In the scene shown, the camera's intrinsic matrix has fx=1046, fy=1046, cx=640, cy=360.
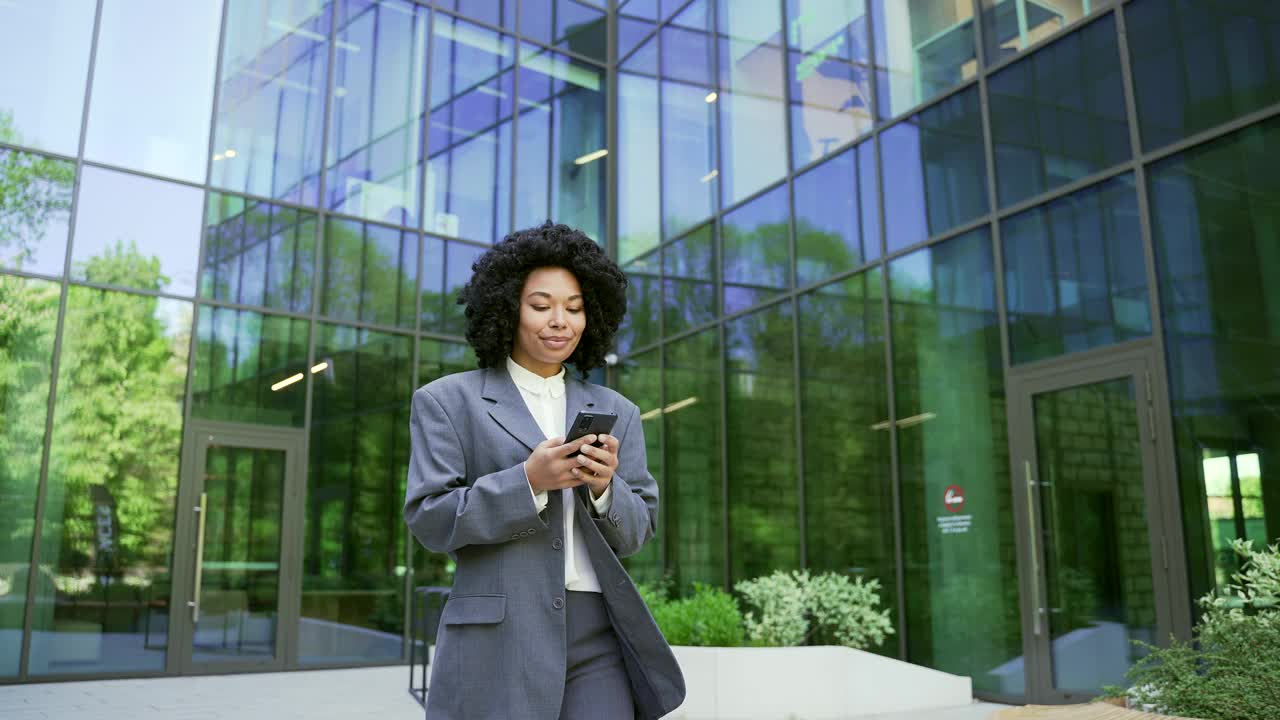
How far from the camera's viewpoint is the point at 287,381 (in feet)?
38.0

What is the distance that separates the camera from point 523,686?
1.77m

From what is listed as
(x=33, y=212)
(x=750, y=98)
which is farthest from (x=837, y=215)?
(x=33, y=212)

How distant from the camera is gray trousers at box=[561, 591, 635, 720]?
73.1 inches

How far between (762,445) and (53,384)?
7092mm

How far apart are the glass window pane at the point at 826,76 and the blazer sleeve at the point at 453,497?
8744mm

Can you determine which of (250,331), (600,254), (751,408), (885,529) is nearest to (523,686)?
(600,254)

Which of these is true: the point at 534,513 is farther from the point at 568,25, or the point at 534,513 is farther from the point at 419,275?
the point at 568,25

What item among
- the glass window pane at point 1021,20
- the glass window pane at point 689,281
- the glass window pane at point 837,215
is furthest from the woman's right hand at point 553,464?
the glass window pane at point 689,281

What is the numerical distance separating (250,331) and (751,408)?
5.53 m

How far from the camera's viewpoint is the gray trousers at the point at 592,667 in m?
1.86

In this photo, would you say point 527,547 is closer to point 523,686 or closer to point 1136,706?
point 523,686

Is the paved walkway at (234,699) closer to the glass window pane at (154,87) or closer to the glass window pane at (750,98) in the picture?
the glass window pane at (154,87)

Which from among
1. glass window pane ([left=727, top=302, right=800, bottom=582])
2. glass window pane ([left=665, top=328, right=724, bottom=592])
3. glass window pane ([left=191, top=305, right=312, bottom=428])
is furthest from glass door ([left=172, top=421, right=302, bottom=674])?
glass window pane ([left=727, top=302, right=800, bottom=582])

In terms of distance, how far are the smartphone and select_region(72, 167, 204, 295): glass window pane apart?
34.1 feet
